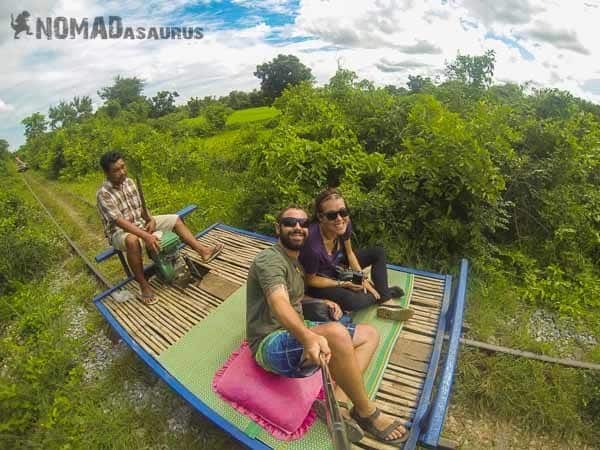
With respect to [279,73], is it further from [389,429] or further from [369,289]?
[389,429]

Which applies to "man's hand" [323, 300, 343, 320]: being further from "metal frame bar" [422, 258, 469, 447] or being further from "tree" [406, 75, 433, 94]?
"tree" [406, 75, 433, 94]

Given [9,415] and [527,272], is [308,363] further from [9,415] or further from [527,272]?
[527,272]

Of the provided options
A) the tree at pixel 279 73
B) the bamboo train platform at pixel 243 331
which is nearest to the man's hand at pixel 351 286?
the bamboo train platform at pixel 243 331

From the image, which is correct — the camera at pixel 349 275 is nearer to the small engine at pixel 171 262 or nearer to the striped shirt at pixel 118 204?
the small engine at pixel 171 262

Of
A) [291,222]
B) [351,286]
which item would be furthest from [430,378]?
[291,222]

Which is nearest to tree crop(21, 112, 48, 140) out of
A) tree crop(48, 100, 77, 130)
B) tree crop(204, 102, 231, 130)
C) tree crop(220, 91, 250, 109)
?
tree crop(48, 100, 77, 130)

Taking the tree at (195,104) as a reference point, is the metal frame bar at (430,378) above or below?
above

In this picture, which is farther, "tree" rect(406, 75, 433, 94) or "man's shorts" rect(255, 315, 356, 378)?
"tree" rect(406, 75, 433, 94)

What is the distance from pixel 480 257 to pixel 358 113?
354 cm

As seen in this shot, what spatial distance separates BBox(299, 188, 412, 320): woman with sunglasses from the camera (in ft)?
9.37

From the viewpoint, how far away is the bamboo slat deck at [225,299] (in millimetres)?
2695

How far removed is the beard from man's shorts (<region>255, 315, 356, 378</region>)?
557 millimetres

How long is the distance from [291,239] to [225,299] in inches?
70.8

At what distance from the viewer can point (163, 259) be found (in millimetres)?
4102
